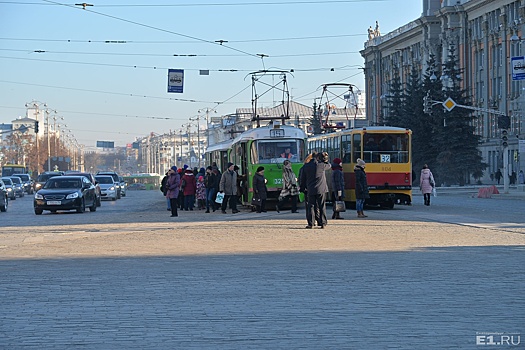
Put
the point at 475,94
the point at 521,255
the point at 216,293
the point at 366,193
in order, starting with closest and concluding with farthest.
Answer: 1. the point at 216,293
2. the point at 521,255
3. the point at 366,193
4. the point at 475,94

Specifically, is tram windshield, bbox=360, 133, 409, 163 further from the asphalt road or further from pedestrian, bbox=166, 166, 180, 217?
the asphalt road

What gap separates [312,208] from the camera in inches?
992

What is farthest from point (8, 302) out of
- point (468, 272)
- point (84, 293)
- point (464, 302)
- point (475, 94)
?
point (475, 94)

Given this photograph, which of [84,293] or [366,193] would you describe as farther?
[366,193]

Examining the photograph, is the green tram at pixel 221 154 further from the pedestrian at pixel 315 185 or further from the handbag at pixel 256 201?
the pedestrian at pixel 315 185

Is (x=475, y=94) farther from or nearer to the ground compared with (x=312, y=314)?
farther from the ground

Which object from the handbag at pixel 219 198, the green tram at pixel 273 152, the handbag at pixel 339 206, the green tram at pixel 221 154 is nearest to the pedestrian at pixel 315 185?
the handbag at pixel 339 206

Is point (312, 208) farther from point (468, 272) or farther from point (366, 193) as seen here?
point (468, 272)

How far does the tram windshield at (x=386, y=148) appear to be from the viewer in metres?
38.4

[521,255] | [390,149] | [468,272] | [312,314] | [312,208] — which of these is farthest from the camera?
[390,149]

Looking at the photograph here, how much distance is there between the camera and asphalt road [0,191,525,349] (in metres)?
9.31

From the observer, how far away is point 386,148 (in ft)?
127

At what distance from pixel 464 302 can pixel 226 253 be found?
25.0 feet

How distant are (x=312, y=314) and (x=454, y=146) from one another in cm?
7392
